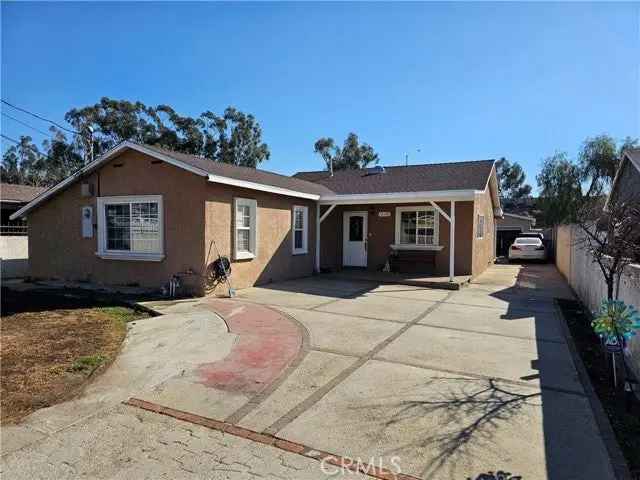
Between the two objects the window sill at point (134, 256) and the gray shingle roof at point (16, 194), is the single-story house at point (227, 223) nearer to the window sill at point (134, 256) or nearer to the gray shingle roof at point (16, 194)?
the window sill at point (134, 256)

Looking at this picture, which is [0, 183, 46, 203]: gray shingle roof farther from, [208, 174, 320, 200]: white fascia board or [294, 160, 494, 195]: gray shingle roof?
[208, 174, 320, 200]: white fascia board

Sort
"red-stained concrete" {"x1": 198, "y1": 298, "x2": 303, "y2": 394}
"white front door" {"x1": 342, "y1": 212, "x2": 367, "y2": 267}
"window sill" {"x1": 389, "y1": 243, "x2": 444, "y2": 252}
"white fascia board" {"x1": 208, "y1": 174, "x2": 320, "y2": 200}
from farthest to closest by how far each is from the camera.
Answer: "white front door" {"x1": 342, "y1": 212, "x2": 367, "y2": 267} → "window sill" {"x1": 389, "y1": 243, "x2": 444, "y2": 252} → "white fascia board" {"x1": 208, "y1": 174, "x2": 320, "y2": 200} → "red-stained concrete" {"x1": 198, "y1": 298, "x2": 303, "y2": 394}

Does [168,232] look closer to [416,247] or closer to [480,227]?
[416,247]

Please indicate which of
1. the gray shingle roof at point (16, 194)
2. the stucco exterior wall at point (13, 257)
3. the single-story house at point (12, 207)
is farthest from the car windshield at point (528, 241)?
the gray shingle roof at point (16, 194)

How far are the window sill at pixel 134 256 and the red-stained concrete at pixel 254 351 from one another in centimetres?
280

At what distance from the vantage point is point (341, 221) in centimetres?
1559

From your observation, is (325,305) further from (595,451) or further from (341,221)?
(341,221)

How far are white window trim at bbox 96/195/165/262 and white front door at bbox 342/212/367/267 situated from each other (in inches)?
291

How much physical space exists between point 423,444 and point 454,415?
641 millimetres

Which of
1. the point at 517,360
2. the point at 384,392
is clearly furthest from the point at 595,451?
the point at 517,360

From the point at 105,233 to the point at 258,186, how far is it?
4.46m

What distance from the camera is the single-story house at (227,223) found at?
980 cm

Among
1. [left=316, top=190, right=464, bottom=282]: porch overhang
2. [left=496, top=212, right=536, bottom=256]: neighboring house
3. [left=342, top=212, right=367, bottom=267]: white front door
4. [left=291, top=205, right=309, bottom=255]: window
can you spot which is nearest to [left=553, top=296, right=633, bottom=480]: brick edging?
[left=316, top=190, right=464, bottom=282]: porch overhang

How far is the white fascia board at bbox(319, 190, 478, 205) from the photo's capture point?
1163cm
